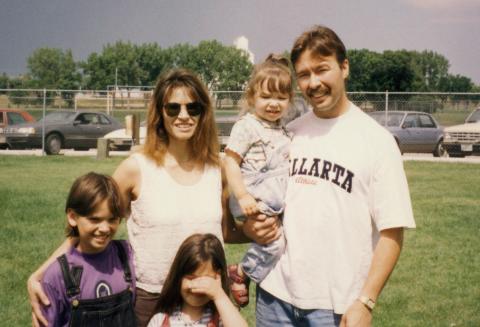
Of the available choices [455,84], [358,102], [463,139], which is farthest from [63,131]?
[455,84]

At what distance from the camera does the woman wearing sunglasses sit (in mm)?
2955

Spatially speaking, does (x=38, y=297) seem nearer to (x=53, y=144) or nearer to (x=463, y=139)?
(x=53, y=144)

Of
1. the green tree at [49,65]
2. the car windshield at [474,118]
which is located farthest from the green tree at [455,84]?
the car windshield at [474,118]

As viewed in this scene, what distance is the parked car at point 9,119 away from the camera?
22.9m

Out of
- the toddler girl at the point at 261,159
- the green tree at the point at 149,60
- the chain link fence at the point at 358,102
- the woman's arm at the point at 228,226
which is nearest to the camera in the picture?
the toddler girl at the point at 261,159

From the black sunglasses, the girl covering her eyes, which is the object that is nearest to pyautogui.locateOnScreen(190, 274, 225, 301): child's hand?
Answer: the girl covering her eyes

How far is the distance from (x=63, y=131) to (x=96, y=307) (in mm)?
20784

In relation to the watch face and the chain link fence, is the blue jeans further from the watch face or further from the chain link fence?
the chain link fence

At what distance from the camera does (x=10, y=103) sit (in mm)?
30266

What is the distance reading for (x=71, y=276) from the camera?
2.78 m

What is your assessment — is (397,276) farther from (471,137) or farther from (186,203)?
(471,137)

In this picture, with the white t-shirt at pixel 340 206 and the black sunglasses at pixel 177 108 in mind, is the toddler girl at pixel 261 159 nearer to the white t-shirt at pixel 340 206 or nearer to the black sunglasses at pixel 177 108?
the white t-shirt at pixel 340 206

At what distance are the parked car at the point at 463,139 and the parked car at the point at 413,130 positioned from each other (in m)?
0.32

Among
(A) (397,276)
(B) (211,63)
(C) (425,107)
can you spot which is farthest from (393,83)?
(A) (397,276)
